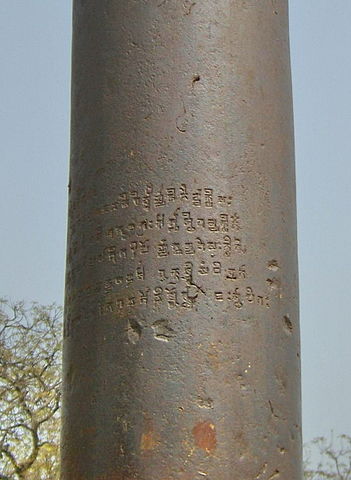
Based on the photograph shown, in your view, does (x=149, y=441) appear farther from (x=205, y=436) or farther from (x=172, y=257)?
(x=172, y=257)

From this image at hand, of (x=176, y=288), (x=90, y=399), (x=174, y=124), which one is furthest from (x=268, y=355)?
(x=174, y=124)

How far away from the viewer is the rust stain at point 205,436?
4891 mm

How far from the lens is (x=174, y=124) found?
17.6ft

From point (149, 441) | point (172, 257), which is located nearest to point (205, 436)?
point (149, 441)

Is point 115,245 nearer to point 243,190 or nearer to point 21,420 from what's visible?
point 243,190

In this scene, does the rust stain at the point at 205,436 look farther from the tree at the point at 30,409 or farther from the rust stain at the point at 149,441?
the tree at the point at 30,409

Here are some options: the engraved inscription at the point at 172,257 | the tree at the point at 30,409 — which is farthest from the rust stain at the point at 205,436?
the tree at the point at 30,409

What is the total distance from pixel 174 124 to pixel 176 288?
0.84 m

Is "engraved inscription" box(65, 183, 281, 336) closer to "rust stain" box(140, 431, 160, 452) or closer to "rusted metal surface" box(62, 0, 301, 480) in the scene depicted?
"rusted metal surface" box(62, 0, 301, 480)

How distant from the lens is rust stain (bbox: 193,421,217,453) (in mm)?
4891

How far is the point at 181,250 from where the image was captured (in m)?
5.14

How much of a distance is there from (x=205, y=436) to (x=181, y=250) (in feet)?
2.89

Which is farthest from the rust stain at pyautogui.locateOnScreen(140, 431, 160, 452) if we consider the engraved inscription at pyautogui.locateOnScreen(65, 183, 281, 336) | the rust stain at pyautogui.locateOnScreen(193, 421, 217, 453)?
the engraved inscription at pyautogui.locateOnScreen(65, 183, 281, 336)

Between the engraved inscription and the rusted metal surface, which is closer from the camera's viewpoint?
the rusted metal surface
